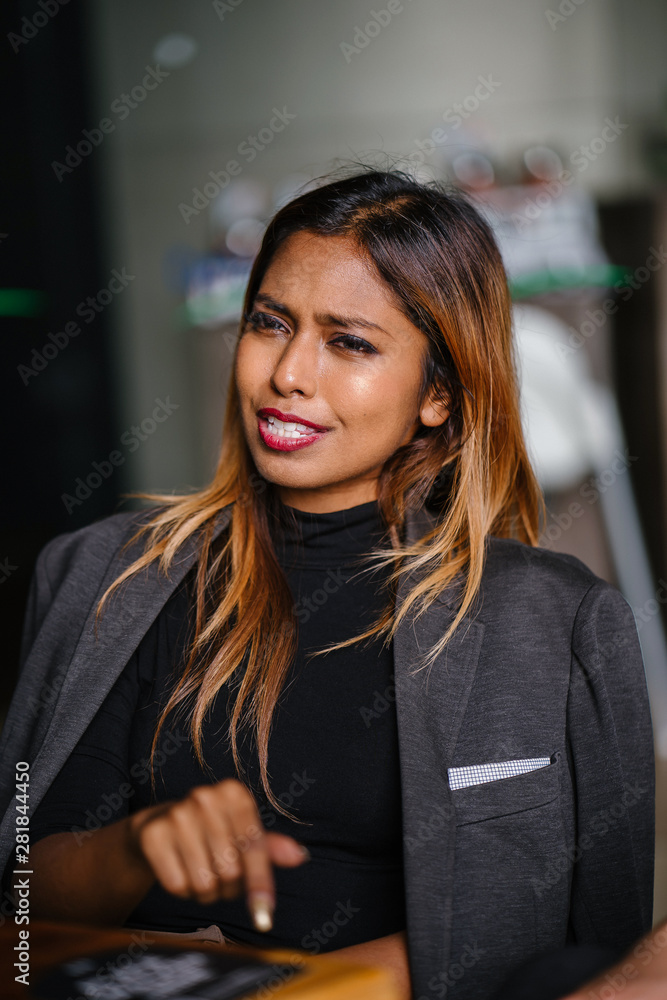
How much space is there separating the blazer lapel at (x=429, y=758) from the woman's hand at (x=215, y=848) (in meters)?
0.31

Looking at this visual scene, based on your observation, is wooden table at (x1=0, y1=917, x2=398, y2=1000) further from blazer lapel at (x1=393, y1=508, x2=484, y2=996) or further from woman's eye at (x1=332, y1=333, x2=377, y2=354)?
woman's eye at (x1=332, y1=333, x2=377, y2=354)

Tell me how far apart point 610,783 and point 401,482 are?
1.76ft

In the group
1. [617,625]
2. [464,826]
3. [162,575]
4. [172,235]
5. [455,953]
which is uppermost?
[172,235]

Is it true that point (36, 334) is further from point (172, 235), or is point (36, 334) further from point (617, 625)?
point (617, 625)

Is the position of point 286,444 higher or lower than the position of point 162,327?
lower

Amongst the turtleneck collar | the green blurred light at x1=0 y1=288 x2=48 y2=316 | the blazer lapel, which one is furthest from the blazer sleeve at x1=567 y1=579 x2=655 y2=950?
the green blurred light at x1=0 y1=288 x2=48 y2=316

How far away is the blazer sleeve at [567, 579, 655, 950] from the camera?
1174 millimetres

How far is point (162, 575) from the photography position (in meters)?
1.38

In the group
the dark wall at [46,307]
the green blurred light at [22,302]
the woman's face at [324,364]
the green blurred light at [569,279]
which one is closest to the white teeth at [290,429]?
the woman's face at [324,364]

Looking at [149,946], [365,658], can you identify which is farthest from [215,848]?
[365,658]

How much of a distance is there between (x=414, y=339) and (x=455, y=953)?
814 mm

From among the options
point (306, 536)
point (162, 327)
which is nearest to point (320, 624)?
point (306, 536)

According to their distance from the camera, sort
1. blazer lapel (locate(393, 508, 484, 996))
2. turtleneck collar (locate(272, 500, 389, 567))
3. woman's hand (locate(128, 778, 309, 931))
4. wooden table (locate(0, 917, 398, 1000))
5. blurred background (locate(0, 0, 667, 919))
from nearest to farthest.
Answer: wooden table (locate(0, 917, 398, 1000))
woman's hand (locate(128, 778, 309, 931))
blazer lapel (locate(393, 508, 484, 996))
turtleneck collar (locate(272, 500, 389, 567))
blurred background (locate(0, 0, 667, 919))

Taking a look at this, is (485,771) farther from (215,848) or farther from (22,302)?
(22,302)
